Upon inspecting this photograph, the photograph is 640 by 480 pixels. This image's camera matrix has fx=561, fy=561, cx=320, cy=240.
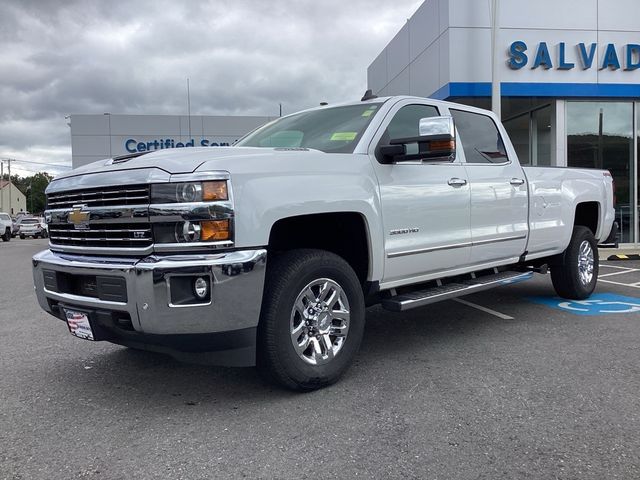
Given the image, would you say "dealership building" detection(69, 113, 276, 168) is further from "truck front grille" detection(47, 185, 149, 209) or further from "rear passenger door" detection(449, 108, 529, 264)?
"truck front grille" detection(47, 185, 149, 209)

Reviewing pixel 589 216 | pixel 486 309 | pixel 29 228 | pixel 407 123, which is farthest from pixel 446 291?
pixel 29 228

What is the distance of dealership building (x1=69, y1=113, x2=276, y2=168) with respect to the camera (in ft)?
78.4

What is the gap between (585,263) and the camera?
6.96 m

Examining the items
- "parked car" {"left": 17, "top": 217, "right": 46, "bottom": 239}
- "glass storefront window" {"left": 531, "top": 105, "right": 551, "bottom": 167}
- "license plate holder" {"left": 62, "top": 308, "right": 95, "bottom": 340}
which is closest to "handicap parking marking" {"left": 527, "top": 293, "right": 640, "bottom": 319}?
"license plate holder" {"left": 62, "top": 308, "right": 95, "bottom": 340}

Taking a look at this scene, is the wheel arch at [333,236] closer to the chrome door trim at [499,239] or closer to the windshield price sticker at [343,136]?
the windshield price sticker at [343,136]

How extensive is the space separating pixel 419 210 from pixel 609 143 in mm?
11831

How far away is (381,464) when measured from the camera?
2.77 metres

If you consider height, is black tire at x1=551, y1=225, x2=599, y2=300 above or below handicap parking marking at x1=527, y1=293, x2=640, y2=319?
above

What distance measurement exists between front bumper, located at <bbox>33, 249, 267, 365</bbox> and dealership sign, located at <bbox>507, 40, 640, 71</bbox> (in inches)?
454

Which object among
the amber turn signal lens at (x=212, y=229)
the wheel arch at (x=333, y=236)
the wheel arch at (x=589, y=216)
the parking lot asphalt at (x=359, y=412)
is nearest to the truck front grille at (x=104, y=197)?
the amber turn signal lens at (x=212, y=229)

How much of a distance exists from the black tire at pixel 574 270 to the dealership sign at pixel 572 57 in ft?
23.6

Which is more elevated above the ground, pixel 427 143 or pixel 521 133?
pixel 521 133

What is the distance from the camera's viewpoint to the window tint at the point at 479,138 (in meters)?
5.29

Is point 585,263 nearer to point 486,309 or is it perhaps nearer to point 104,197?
point 486,309
